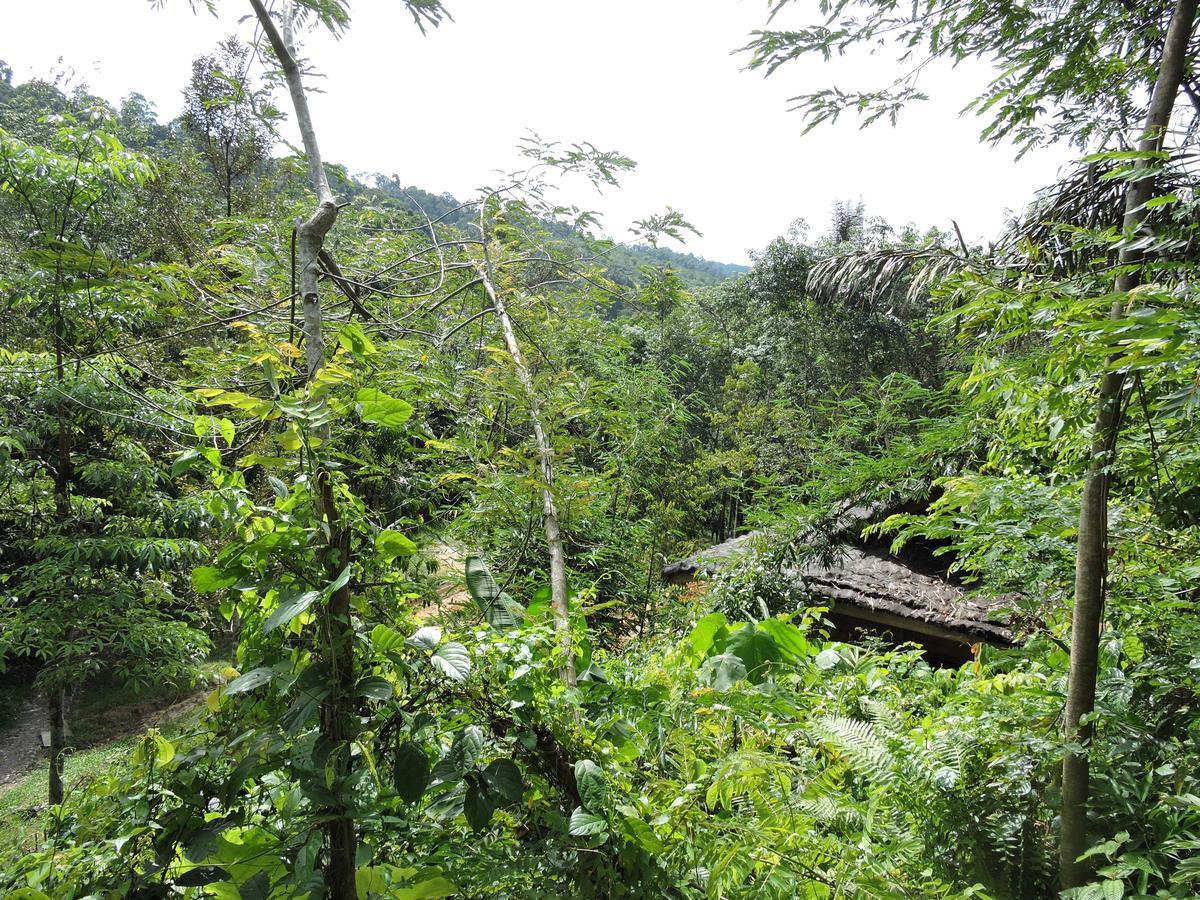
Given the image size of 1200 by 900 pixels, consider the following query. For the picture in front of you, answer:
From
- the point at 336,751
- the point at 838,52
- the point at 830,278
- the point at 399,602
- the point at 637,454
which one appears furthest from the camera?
the point at 830,278

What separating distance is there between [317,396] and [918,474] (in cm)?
478

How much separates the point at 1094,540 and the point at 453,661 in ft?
4.61

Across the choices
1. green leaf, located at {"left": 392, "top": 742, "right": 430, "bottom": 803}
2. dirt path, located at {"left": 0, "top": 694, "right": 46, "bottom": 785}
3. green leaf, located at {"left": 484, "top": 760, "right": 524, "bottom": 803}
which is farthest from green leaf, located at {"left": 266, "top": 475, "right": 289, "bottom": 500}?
dirt path, located at {"left": 0, "top": 694, "right": 46, "bottom": 785}

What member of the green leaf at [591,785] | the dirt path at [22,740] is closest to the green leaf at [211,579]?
the green leaf at [591,785]

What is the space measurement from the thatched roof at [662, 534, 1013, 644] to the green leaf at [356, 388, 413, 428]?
157 inches

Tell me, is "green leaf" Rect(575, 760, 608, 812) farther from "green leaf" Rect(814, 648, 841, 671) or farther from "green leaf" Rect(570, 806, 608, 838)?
"green leaf" Rect(814, 648, 841, 671)

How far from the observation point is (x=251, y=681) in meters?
0.89

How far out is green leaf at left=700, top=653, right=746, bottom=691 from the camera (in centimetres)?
158

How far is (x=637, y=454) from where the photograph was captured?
18.6ft

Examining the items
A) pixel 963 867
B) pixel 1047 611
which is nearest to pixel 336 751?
pixel 963 867

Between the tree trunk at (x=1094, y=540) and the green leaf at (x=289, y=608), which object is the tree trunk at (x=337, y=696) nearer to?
the green leaf at (x=289, y=608)

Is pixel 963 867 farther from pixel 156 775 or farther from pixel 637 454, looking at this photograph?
pixel 637 454

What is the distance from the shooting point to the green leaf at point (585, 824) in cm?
103

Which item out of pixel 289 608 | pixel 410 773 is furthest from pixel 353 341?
pixel 410 773
